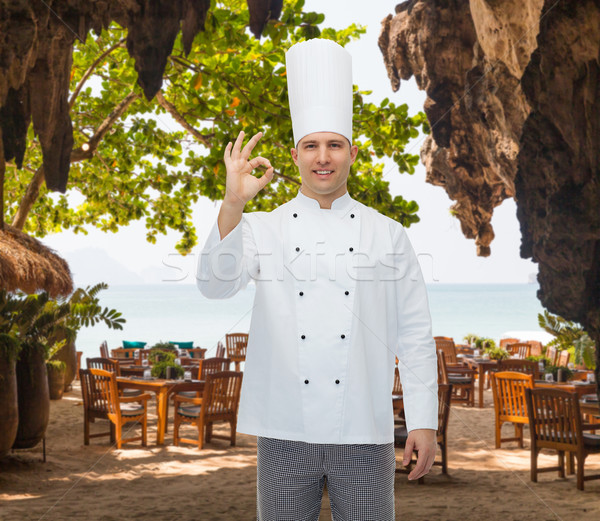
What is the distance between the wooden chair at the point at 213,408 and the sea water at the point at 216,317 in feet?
110

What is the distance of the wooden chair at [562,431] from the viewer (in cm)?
480

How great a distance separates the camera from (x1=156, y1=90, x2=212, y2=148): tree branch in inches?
271

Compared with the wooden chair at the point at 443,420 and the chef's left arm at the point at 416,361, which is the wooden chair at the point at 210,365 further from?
the chef's left arm at the point at 416,361

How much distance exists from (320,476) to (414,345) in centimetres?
42

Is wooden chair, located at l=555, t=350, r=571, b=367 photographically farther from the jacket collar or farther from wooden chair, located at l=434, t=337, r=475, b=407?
the jacket collar

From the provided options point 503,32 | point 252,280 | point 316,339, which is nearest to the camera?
point 316,339

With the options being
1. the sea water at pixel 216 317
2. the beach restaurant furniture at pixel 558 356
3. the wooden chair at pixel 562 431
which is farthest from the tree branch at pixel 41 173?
the sea water at pixel 216 317

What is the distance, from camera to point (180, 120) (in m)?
7.15

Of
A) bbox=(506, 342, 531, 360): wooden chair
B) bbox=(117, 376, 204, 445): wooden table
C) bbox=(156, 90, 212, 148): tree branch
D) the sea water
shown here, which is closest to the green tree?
bbox=(156, 90, 212, 148): tree branch

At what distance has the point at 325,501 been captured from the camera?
4.64m

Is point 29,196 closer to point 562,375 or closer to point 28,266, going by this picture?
point 28,266

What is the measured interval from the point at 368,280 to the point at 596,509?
3791mm

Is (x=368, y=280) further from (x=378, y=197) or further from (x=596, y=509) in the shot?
(x=378, y=197)

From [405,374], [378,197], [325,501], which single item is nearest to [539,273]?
[378,197]
